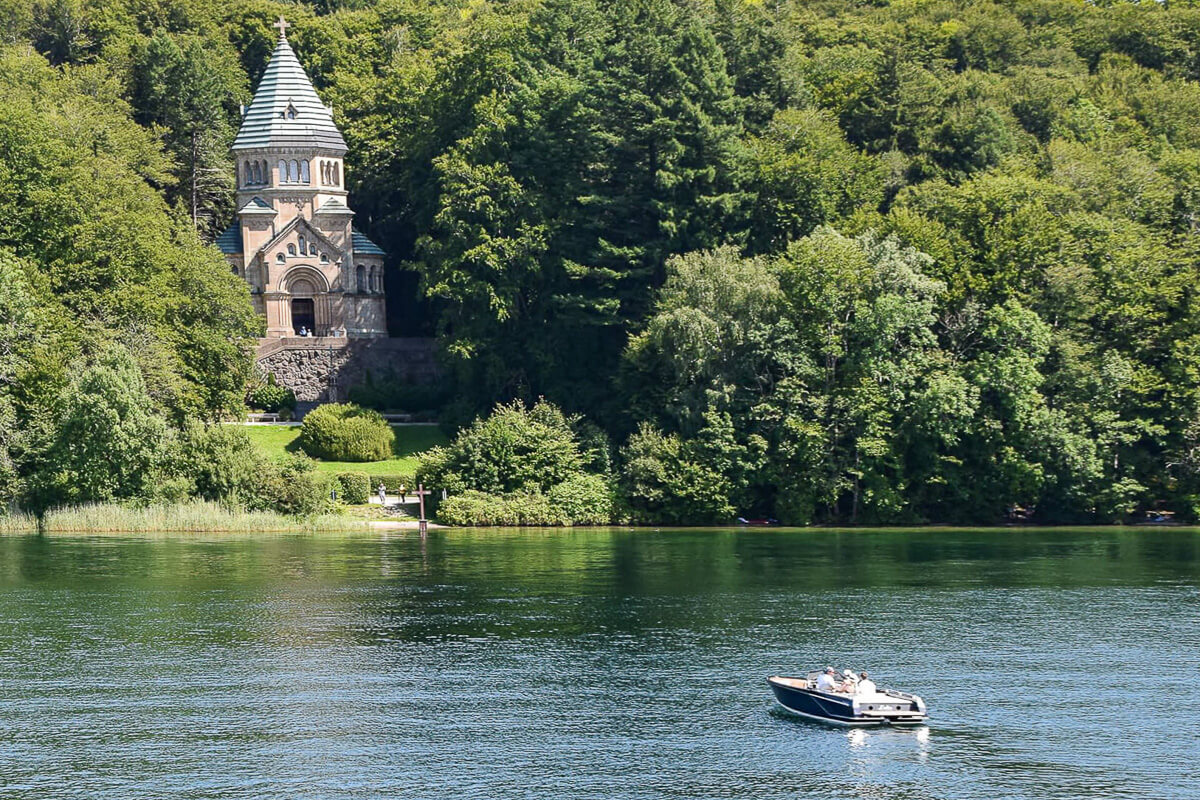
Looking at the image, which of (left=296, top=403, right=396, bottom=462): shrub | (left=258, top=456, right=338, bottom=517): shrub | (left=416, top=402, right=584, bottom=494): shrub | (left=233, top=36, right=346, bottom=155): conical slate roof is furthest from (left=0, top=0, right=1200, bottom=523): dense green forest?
(left=258, top=456, right=338, bottom=517): shrub

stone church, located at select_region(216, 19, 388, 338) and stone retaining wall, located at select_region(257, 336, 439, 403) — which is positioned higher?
stone church, located at select_region(216, 19, 388, 338)

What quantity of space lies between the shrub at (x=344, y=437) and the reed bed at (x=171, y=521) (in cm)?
1210

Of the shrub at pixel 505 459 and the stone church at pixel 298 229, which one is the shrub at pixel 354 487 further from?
the stone church at pixel 298 229

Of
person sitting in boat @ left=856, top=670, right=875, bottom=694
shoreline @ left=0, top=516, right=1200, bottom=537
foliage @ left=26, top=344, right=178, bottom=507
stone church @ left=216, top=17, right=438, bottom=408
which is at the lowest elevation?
person sitting in boat @ left=856, top=670, right=875, bottom=694

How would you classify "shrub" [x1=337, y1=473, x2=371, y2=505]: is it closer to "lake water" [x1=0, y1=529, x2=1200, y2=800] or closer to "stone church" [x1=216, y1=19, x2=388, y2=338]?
"lake water" [x1=0, y1=529, x2=1200, y2=800]

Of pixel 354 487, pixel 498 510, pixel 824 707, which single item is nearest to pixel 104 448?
pixel 354 487

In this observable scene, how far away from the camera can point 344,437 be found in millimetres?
91188

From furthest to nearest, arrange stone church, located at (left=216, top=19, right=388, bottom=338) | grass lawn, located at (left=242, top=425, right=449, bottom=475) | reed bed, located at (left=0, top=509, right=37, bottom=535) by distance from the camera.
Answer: stone church, located at (left=216, top=19, right=388, bottom=338) < grass lawn, located at (left=242, top=425, right=449, bottom=475) < reed bed, located at (left=0, top=509, right=37, bottom=535)

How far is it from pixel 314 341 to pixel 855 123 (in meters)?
35.9

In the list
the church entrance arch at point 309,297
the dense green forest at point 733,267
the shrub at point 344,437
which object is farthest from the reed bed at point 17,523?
the church entrance arch at point 309,297

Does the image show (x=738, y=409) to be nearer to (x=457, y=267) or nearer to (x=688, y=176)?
(x=688, y=176)

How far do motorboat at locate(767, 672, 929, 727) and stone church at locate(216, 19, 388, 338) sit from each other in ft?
235

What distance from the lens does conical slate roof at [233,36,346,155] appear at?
112m

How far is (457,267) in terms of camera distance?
311ft
